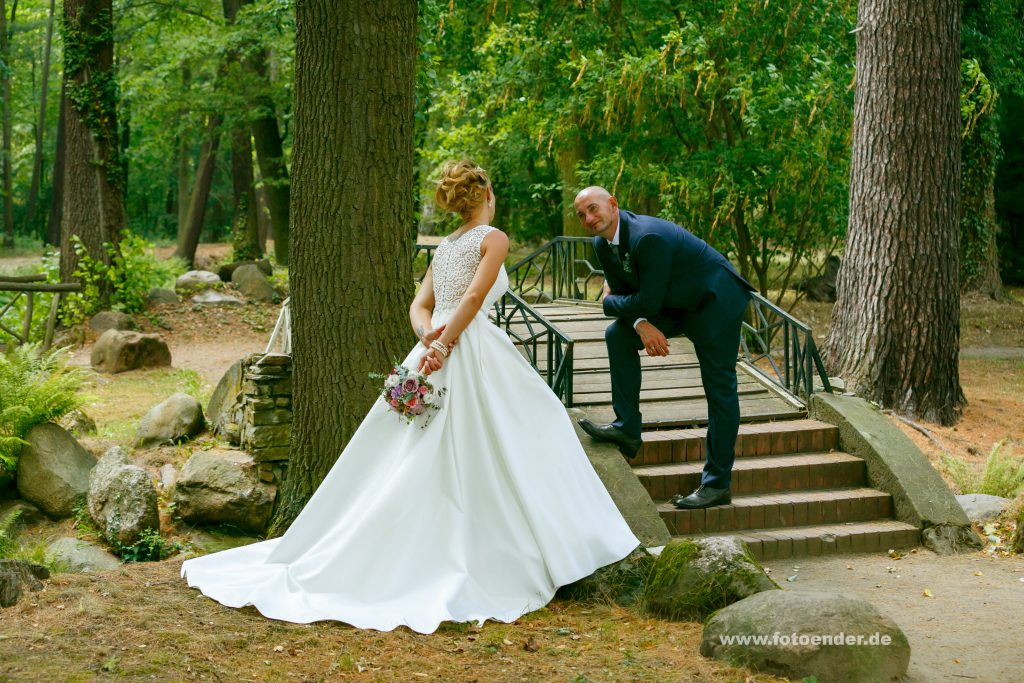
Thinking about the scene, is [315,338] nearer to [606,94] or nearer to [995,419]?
[606,94]

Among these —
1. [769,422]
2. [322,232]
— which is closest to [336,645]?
[322,232]

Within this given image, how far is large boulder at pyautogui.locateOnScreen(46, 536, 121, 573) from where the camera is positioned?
650 cm

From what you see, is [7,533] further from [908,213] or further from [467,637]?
Result: [908,213]

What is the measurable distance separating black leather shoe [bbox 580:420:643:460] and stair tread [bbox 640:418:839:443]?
46 cm

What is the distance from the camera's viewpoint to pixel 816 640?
4527 mm

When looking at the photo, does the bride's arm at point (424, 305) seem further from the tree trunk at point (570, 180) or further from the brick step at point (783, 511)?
the tree trunk at point (570, 180)

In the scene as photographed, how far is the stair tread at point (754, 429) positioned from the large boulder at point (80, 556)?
385cm

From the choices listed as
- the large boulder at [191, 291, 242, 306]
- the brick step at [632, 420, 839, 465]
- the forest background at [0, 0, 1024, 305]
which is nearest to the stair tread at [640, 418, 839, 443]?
the brick step at [632, 420, 839, 465]

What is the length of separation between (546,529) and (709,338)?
1.97 m

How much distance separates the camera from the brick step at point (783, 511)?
23.1 feet

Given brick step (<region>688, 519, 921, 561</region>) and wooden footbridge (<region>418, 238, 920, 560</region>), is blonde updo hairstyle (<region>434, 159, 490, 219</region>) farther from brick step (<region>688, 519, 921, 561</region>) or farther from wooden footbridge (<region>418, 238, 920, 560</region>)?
brick step (<region>688, 519, 921, 561</region>)

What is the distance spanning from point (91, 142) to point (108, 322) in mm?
2923

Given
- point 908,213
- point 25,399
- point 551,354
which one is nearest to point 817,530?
point 551,354

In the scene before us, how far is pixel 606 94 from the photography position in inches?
497
